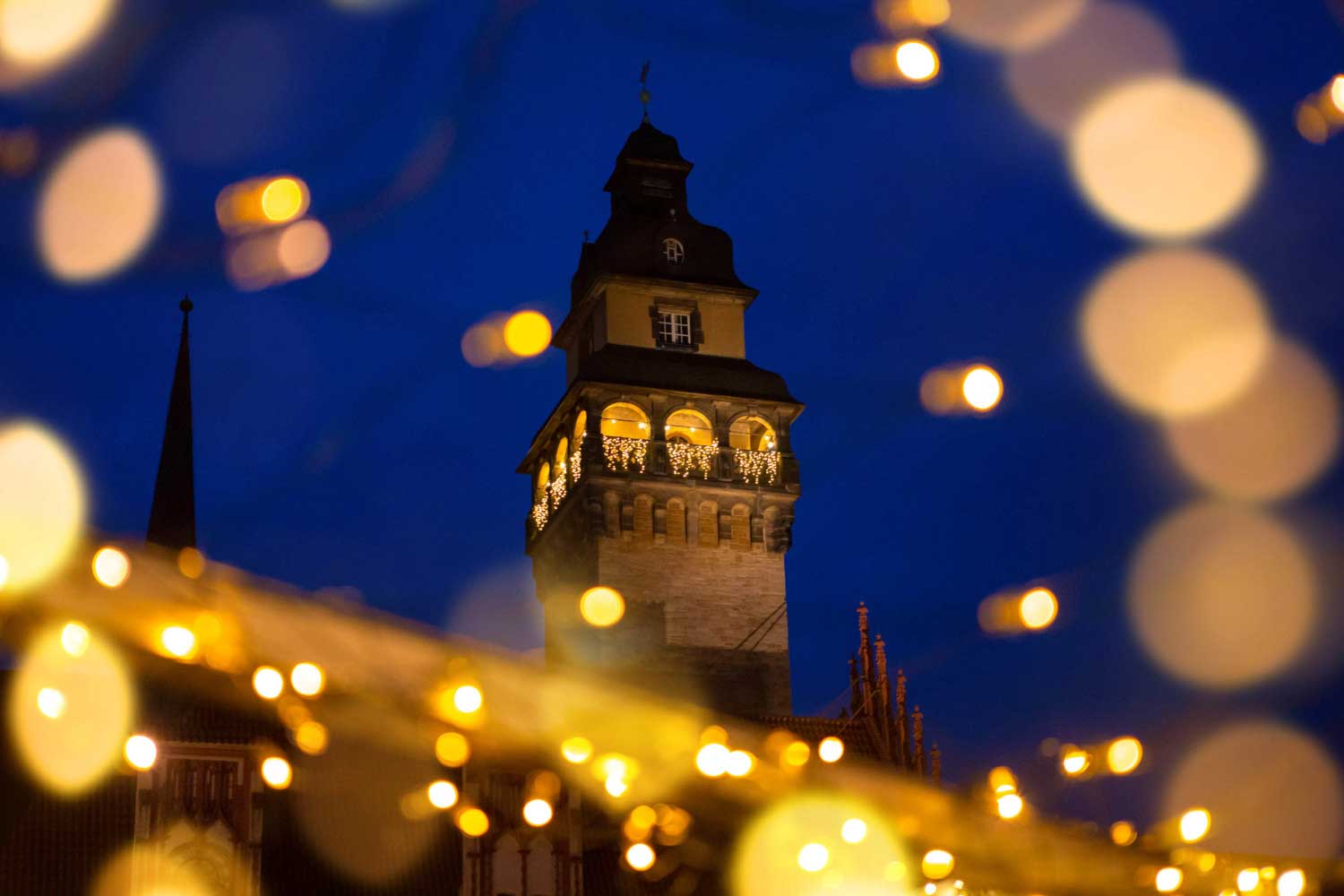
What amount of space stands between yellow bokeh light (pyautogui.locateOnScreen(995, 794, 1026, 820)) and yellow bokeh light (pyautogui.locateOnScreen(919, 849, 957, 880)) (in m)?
0.31

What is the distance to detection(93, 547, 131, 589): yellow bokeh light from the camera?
5969 millimetres

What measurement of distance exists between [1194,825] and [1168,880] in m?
0.34

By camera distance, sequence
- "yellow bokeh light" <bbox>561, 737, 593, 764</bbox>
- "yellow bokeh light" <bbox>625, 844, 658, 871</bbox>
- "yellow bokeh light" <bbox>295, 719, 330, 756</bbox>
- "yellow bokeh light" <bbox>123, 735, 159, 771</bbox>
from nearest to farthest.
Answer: "yellow bokeh light" <bbox>561, 737, 593, 764</bbox> < "yellow bokeh light" <bbox>295, 719, 330, 756</bbox> < "yellow bokeh light" <bbox>123, 735, 159, 771</bbox> < "yellow bokeh light" <bbox>625, 844, 658, 871</bbox>

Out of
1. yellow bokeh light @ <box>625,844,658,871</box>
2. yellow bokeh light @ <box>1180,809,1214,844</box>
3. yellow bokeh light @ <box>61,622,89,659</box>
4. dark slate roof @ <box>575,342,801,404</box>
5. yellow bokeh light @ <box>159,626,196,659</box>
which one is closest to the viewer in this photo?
yellow bokeh light @ <box>61,622,89,659</box>

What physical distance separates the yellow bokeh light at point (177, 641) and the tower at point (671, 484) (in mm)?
33818

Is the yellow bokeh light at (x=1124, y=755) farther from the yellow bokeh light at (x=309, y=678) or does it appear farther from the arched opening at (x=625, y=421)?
the arched opening at (x=625, y=421)

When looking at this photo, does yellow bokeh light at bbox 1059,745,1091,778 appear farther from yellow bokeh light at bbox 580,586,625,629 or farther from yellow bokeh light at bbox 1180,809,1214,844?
yellow bokeh light at bbox 580,586,625,629

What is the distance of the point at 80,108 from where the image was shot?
4.79m

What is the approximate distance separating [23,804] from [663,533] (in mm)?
19349

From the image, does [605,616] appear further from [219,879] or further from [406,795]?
[219,879]

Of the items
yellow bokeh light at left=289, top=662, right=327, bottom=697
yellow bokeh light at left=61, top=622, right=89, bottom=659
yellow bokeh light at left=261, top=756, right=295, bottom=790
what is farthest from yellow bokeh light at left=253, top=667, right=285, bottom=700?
yellow bokeh light at left=261, top=756, right=295, bottom=790

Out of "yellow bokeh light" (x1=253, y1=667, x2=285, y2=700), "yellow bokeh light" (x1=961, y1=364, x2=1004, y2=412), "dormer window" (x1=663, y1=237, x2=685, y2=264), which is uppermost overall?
"dormer window" (x1=663, y1=237, x2=685, y2=264)

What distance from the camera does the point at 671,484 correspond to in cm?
4225

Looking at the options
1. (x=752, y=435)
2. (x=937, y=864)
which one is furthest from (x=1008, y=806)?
(x=752, y=435)
